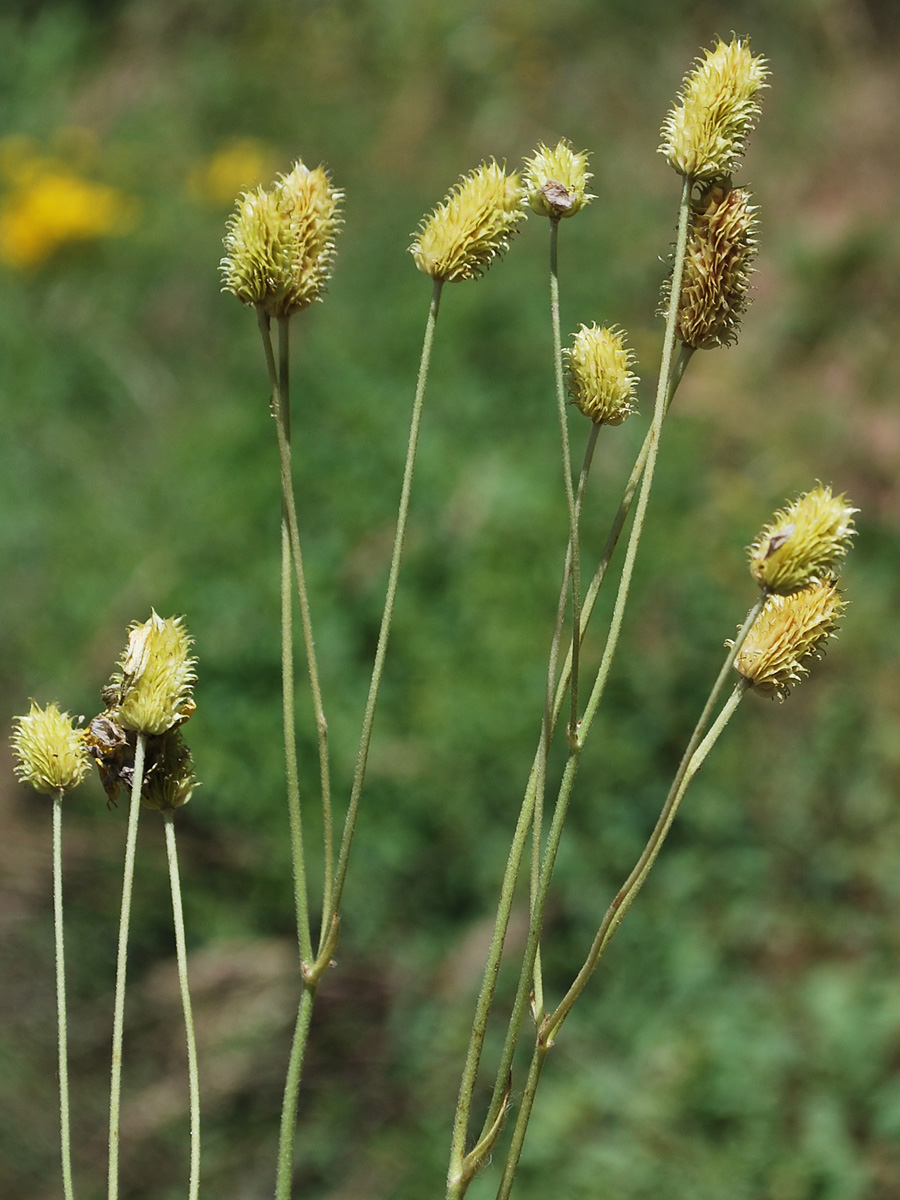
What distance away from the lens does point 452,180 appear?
5207 millimetres

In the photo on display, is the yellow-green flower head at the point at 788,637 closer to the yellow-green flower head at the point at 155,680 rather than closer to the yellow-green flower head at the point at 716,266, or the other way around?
the yellow-green flower head at the point at 716,266

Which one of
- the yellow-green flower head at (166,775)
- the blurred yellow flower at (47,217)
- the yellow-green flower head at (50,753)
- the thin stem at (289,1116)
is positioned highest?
the blurred yellow flower at (47,217)

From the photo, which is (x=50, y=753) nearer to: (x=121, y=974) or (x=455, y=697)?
(x=121, y=974)

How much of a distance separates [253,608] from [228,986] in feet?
3.06

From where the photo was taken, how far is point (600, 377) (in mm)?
766

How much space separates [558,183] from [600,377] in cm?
12

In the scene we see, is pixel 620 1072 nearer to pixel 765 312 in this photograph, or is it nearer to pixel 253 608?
pixel 253 608

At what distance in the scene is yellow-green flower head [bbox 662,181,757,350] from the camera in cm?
74

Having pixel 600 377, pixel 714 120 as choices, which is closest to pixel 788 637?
pixel 600 377

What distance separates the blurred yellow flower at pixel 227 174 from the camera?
16.0 feet

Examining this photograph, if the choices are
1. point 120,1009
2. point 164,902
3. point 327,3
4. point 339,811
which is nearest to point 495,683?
point 339,811

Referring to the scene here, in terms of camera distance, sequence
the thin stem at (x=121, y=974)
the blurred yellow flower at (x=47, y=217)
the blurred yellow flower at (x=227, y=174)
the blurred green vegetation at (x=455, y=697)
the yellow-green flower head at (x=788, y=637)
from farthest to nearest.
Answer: the blurred yellow flower at (x=227, y=174) < the blurred yellow flower at (x=47, y=217) < the blurred green vegetation at (x=455, y=697) < the yellow-green flower head at (x=788, y=637) < the thin stem at (x=121, y=974)

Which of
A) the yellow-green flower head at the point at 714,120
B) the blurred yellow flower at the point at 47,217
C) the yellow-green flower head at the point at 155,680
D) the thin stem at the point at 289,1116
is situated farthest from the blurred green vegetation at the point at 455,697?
the yellow-green flower head at the point at 714,120

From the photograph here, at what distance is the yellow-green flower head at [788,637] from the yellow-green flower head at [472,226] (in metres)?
0.27
